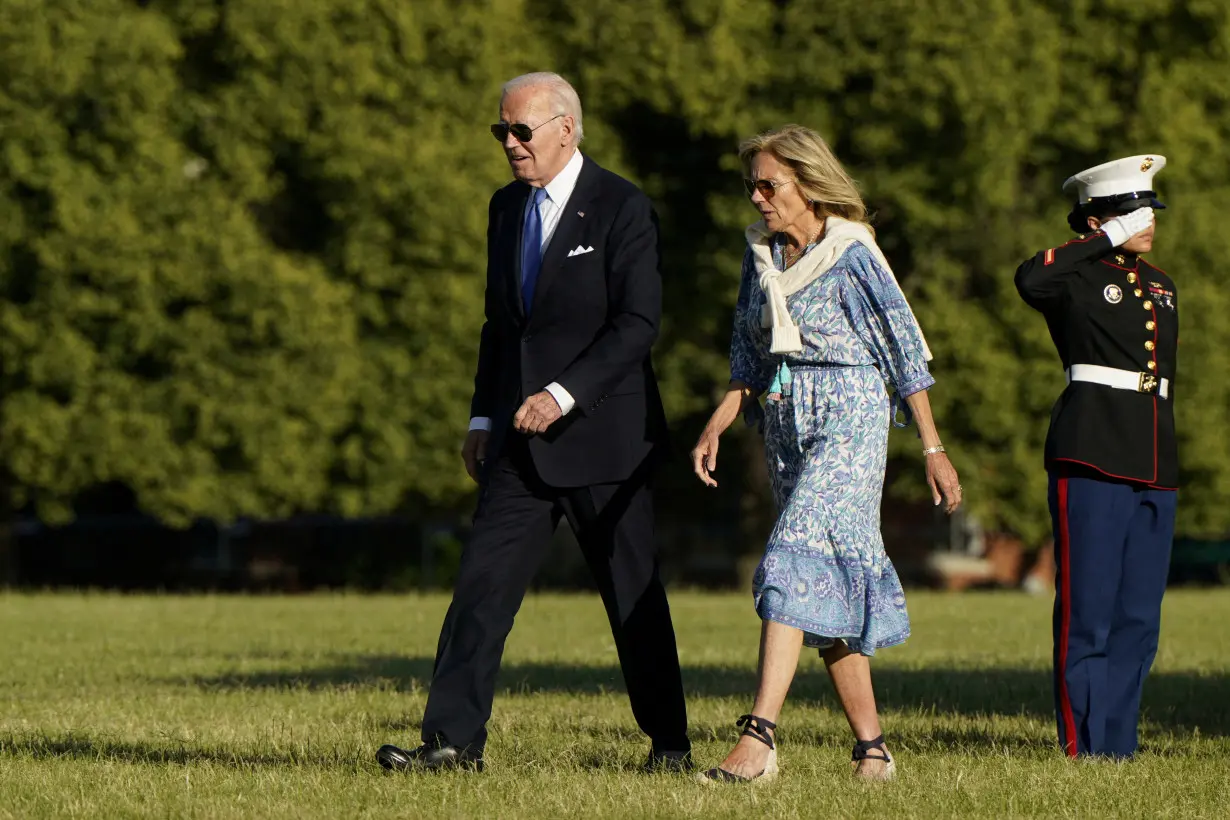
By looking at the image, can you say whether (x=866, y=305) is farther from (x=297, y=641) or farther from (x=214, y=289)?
(x=214, y=289)

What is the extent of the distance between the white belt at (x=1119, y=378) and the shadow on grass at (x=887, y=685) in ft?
5.87

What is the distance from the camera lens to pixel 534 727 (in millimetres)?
8547

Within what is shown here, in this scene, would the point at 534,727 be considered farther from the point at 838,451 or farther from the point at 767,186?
the point at 767,186

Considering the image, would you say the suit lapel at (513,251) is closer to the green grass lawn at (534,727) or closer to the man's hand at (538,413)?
the man's hand at (538,413)

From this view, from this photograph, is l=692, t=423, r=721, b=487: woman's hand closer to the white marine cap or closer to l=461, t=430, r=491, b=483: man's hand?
l=461, t=430, r=491, b=483: man's hand

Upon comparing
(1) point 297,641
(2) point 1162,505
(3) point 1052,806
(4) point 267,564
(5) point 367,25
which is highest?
(5) point 367,25

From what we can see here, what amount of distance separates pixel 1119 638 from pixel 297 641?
801 cm

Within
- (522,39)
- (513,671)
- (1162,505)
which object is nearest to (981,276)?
(522,39)

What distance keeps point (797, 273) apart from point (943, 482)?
2.67 feet

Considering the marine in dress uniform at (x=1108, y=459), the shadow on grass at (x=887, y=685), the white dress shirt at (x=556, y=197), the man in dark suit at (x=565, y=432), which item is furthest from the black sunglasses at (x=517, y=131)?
the shadow on grass at (x=887, y=685)

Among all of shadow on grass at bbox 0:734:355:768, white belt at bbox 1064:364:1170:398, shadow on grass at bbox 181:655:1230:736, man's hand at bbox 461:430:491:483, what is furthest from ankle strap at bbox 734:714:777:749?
shadow on grass at bbox 181:655:1230:736

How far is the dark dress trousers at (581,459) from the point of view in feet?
22.1

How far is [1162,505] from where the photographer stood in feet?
24.8

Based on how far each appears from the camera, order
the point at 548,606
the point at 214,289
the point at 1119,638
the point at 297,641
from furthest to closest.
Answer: the point at 214,289
the point at 548,606
the point at 297,641
the point at 1119,638
